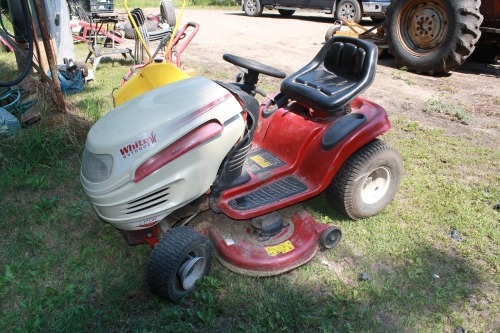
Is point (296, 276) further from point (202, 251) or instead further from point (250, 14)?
point (250, 14)

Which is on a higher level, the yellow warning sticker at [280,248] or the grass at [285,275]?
the yellow warning sticker at [280,248]

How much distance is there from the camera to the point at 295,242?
255 centimetres

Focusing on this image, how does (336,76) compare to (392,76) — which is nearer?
(336,76)

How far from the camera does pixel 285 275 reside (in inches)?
97.8

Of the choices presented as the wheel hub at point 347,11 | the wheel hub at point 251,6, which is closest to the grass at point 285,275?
the wheel hub at point 347,11

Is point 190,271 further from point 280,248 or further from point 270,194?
point 270,194

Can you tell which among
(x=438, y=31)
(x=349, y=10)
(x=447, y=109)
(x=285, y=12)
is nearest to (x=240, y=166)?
(x=447, y=109)

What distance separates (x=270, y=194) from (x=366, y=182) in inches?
30.1

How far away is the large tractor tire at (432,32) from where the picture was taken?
17.9 feet

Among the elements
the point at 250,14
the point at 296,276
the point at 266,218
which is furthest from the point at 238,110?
the point at 250,14

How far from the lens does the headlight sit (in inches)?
81.3

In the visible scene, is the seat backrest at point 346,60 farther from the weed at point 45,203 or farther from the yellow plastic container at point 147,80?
the weed at point 45,203

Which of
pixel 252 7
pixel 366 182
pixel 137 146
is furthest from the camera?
pixel 252 7

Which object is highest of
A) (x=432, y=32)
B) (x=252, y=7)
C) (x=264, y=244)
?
(x=432, y=32)
